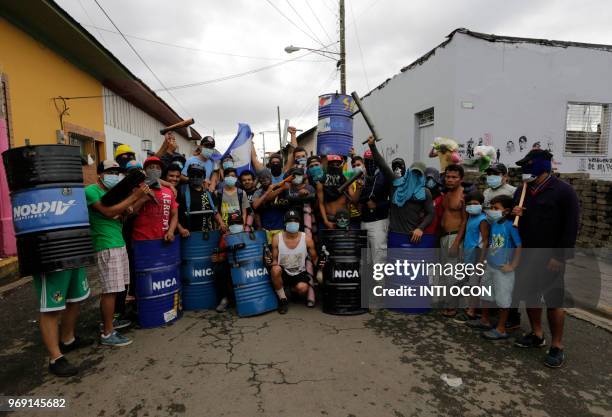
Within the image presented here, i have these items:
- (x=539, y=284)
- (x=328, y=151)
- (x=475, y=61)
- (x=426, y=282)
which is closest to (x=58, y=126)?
(x=328, y=151)

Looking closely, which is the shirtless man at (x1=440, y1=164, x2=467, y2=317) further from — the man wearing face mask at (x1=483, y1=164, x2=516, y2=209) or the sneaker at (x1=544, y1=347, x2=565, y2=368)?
the sneaker at (x1=544, y1=347, x2=565, y2=368)

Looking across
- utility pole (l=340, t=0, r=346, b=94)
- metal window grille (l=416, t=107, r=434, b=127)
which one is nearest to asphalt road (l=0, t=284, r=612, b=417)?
metal window grille (l=416, t=107, r=434, b=127)

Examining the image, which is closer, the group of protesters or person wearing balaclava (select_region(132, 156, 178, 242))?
the group of protesters

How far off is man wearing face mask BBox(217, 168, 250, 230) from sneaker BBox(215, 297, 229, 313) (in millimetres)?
936

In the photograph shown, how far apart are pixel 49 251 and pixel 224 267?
1851 mm

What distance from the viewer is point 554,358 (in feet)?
9.50

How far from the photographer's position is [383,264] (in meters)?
4.41

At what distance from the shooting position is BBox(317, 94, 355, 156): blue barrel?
597 centimetres

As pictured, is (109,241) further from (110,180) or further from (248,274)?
(248,274)

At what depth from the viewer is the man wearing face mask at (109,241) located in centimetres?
315

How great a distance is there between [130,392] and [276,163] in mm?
3560

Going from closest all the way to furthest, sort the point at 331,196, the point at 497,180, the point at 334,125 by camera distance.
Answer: the point at 497,180 → the point at 331,196 → the point at 334,125

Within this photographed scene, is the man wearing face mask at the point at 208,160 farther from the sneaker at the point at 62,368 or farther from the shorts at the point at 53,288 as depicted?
the sneaker at the point at 62,368

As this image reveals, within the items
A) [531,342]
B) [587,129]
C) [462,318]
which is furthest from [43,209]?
[587,129]
